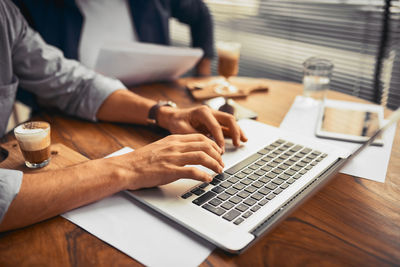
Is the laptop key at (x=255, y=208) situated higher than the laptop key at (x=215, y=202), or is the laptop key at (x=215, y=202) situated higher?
the laptop key at (x=215, y=202)

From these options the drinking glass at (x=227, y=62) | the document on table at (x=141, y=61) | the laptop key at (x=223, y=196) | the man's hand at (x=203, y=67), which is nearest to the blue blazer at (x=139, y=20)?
the man's hand at (x=203, y=67)

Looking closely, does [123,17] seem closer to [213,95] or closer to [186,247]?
[213,95]

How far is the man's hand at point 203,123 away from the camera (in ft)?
2.72

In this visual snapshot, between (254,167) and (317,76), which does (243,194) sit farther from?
(317,76)

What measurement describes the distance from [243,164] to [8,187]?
18.1 inches

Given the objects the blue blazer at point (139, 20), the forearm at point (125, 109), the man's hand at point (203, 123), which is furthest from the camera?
the blue blazer at point (139, 20)

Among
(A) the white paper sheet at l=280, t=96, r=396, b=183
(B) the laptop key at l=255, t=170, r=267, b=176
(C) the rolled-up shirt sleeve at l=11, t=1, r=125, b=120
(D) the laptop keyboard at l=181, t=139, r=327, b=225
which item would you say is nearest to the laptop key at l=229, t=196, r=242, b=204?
(D) the laptop keyboard at l=181, t=139, r=327, b=225

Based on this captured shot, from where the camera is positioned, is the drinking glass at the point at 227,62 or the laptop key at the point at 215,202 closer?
the laptop key at the point at 215,202

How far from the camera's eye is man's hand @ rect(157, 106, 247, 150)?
828 mm

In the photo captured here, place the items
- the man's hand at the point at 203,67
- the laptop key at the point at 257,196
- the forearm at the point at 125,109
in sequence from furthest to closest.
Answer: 1. the man's hand at the point at 203,67
2. the forearm at the point at 125,109
3. the laptop key at the point at 257,196

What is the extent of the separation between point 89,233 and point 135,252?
102 mm

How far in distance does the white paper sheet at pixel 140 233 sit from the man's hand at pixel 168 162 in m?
0.05

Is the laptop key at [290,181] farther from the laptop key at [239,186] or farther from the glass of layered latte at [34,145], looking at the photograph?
the glass of layered latte at [34,145]

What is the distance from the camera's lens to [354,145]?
0.87 m
